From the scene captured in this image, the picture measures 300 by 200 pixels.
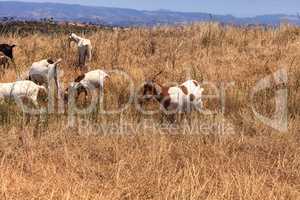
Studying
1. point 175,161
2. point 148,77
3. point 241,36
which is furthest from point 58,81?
point 241,36

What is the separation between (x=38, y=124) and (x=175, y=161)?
1792 mm

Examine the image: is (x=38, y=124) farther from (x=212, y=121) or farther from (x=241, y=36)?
(x=241, y=36)

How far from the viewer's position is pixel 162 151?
20.0ft

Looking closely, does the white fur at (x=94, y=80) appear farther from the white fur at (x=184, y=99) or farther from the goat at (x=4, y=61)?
the goat at (x=4, y=61)

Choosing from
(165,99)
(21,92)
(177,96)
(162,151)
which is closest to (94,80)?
(21,92)

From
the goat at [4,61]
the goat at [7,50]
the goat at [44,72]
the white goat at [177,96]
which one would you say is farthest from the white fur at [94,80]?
the goat at [7,50]

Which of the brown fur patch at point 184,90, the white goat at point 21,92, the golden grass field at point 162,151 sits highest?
the brown fur patch at point 184,90

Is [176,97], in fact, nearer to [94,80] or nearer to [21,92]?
[94,80]

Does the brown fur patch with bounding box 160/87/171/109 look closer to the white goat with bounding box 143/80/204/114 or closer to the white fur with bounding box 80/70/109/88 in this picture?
the white goat with bounding box 143/80/204/114

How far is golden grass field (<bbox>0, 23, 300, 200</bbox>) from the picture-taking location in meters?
5.18

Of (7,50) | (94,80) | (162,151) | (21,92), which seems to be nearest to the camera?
(162,151)

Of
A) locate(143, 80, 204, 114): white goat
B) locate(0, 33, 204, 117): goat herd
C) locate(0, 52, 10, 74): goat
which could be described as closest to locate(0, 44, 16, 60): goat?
locate(0, 52, 10, 74): goat

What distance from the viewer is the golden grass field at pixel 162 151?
5176 millimetres

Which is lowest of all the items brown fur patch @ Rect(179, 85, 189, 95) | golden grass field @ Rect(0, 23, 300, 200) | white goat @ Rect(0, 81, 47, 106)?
golden grass field @ Rect(0, 23, 300, 200)
